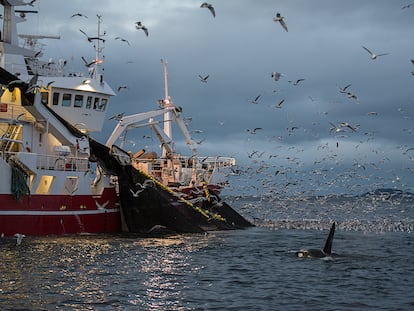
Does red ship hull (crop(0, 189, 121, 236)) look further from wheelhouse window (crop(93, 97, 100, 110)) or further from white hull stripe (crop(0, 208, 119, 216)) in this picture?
wheelhouse window (crop(93, 97, 100, 110))

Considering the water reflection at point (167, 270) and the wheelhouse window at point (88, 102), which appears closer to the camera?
the water reflection at point (167, 270)

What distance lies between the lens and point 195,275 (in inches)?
1070

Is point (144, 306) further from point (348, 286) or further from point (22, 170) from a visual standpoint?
point (22, 170)

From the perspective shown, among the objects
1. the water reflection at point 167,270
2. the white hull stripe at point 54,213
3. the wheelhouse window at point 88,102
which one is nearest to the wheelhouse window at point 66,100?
the wheelhouse window at point 88,102

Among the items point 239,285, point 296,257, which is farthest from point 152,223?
point 239,285

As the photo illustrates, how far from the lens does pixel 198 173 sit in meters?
60.1

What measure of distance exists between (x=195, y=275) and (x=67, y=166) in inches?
704

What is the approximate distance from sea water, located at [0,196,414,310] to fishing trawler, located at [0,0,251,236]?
2.08 meters

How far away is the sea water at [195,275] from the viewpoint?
21453 millimetres

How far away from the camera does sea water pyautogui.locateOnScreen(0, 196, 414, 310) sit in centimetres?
2145

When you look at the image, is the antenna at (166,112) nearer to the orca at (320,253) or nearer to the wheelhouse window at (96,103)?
the wheelhouse window at (96,103)

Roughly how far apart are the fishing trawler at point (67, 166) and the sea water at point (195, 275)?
2.08m

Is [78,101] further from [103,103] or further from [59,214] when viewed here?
[59,214]

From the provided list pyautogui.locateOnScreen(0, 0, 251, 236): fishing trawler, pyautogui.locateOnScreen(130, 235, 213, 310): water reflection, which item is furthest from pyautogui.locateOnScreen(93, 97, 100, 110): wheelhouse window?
pyautogui.locateOnScreen(130, 235, 213, 310): water reflection
